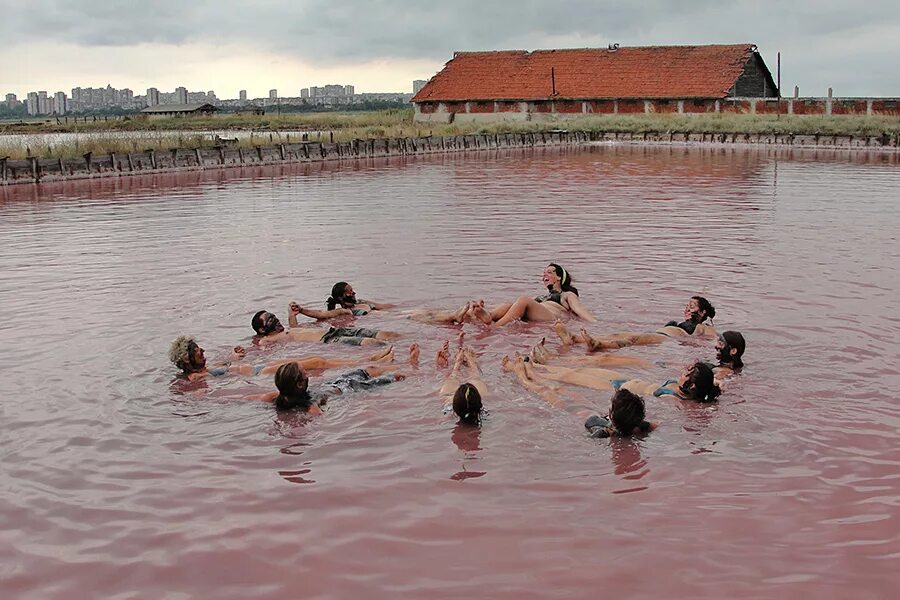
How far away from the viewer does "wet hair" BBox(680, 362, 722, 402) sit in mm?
7941

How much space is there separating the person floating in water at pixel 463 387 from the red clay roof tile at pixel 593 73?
57182 millimetres

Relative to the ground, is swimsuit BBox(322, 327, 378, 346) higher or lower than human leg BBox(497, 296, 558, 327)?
lower

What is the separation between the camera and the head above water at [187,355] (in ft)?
28.9

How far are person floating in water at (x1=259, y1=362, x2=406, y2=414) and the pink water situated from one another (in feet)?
0.62

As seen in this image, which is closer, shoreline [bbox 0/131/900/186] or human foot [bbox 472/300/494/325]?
human foot [bbox 472/300/494/325]

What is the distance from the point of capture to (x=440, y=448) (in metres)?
7.23

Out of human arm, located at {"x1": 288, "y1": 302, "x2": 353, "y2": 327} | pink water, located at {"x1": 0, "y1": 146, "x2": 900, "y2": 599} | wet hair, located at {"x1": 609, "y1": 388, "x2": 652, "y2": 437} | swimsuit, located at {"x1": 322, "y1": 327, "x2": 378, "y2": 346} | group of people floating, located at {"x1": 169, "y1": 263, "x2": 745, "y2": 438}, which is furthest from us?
human arm, located at {"x1": 288, "y1": 302, "x2": 353, "y2": 327}

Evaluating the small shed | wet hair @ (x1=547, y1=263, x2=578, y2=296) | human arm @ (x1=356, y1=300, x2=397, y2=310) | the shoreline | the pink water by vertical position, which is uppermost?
the small shed

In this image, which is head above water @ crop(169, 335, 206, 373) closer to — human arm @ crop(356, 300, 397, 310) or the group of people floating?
the group of people floating

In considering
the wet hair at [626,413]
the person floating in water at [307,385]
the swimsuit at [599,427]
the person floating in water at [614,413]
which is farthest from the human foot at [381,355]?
the wet hair at [626,413]

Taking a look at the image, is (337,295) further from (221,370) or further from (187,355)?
(187,355)

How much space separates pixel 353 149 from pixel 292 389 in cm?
3567

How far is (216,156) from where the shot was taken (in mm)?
36750

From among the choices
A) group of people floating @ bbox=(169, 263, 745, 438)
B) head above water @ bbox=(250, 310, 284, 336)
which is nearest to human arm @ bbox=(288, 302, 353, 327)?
group of people floating @ bbox=(169, 263, 745, 438)
